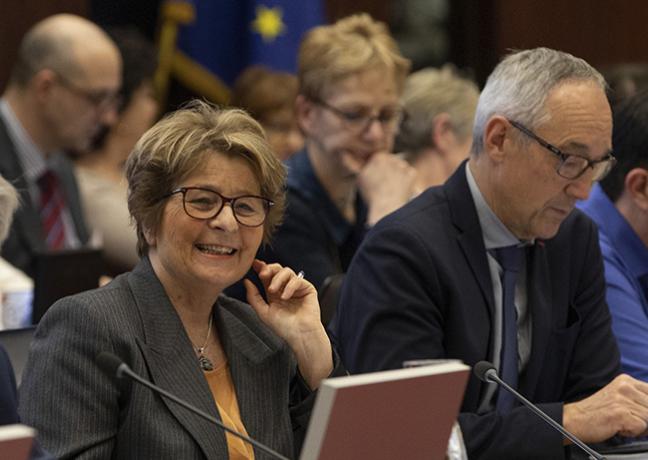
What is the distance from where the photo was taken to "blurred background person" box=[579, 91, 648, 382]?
133 inches

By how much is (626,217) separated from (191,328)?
143 centimetres

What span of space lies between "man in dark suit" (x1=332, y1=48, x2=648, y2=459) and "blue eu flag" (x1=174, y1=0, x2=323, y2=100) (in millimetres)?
3318

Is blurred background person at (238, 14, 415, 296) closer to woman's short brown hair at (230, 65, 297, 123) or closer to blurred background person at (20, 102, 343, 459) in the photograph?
woman's short brown hair at (230, 65, 297, 123)

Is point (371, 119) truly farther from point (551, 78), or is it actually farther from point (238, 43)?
point (238, 43)

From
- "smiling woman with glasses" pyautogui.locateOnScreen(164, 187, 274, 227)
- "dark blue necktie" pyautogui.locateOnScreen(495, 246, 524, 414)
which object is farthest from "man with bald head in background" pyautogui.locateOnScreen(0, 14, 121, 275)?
"smiling woman with glasses" pyautogui.locateOnScreen(164, 187, 274, 227)

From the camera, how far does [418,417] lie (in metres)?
2.03

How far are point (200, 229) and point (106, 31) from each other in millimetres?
3258

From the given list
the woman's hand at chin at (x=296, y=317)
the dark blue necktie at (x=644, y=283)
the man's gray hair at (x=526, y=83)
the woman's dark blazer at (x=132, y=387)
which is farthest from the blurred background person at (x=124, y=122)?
the woman's dark blazer at (x=132, y=387)

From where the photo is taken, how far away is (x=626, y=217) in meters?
3.55

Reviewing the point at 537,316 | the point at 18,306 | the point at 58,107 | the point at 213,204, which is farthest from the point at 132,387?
the point at 58,107

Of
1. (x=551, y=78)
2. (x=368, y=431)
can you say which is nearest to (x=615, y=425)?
(x=551, y=78)

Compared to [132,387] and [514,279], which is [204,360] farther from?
[514,279]

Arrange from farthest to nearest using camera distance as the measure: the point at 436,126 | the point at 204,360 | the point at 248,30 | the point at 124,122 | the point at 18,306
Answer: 1. the point at 248,30
2. the point at 124,122
3. the point at 436,126
4. the point at 18,306
5. the point at 204,360

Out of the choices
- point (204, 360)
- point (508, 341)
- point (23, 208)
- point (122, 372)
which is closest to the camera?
point (122, 372)
